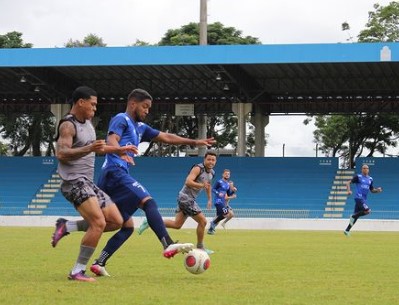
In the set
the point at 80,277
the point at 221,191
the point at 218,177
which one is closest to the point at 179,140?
the point at 80,277

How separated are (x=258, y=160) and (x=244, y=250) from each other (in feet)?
98.7

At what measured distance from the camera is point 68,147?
32.6ft

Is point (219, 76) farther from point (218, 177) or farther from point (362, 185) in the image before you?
point (362, 185)

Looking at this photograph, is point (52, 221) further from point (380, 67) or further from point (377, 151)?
point (377, 151)

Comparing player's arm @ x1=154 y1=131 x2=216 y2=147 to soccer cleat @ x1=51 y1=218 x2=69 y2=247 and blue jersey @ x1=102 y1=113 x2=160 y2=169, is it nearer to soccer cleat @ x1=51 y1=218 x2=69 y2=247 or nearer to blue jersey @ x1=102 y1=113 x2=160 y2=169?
blue jersey @ x1=102 y1=113 x2=160 y2=169

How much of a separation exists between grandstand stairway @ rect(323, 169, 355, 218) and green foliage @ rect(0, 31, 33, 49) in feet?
109

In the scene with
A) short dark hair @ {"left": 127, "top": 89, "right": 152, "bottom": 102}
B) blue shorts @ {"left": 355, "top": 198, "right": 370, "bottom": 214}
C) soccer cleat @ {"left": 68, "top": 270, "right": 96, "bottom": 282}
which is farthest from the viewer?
blue shorts @ {"left": 355, "top": 198, "right": 370, "bottom": 214}

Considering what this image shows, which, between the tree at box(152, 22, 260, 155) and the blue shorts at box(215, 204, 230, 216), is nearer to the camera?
the blue shorts at box(215, 204, 230, 216)

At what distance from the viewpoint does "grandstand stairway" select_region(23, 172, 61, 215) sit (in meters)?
45.3

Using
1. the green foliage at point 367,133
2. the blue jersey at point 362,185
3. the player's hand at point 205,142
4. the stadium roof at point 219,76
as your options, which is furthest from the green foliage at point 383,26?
the player's hand at point 205,142

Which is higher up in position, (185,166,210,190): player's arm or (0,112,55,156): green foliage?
(185,166,210,190): player's arm

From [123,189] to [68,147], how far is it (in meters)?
1.25

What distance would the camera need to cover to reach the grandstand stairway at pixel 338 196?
42.2 meters

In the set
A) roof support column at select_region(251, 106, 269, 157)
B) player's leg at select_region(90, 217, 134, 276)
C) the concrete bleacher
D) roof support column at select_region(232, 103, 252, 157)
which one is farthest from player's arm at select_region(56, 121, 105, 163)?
roof support column at select_region(251, 106, 269, 157)
